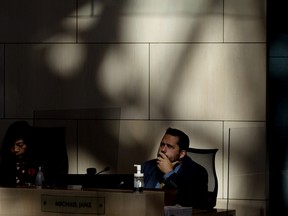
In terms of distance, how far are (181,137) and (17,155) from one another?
1562 mm

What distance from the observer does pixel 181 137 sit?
7363 millimetres

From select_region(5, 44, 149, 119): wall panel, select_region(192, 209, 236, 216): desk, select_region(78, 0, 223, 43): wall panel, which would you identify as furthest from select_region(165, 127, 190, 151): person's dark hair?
select_region(78, 0, 223, 43): wall panel

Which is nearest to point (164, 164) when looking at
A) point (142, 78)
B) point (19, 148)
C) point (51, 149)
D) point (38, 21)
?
point (142, 78)

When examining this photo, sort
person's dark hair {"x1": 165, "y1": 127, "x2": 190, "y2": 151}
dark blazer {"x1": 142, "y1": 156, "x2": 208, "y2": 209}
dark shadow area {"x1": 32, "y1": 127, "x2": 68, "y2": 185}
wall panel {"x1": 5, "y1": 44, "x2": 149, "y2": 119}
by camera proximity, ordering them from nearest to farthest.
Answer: dark blazer {"x1": 142, "y1": 156, "x2": 208, "y2": 209}
person's dark hair {"x1": 165, "y1": 127, "x2": 190, "y2": 151}
wall panel {"x1": 5, "y1": 44, "x2": 149, "y2": 119}
dark shadow area {"x1": 32, "y1": 127, "x2": 68, "y2": 185}

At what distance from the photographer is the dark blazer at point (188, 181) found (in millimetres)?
6984

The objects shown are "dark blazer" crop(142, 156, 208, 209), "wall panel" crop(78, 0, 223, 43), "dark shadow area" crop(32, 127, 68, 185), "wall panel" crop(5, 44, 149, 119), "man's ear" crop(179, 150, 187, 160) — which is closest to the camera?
"dark blazer" crop(142, 156, 208, 209)

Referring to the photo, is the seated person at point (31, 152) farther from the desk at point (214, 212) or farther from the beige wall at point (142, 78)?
the desk at point (214, 212)

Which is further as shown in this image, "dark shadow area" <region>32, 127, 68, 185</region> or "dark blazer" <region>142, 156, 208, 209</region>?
"dark shadow area" <region>32, 127, 68, 185</region>

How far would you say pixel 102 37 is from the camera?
7.55 meters

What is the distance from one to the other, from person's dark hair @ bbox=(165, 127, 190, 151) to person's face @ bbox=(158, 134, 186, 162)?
3 centimetres

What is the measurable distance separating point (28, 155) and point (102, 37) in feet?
4.28

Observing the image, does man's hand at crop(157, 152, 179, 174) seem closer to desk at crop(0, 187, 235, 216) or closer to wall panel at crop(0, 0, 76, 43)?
wall panel at crop(0, 0, 76, 43)

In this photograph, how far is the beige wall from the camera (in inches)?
288

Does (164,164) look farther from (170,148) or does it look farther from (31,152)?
(31,152)
